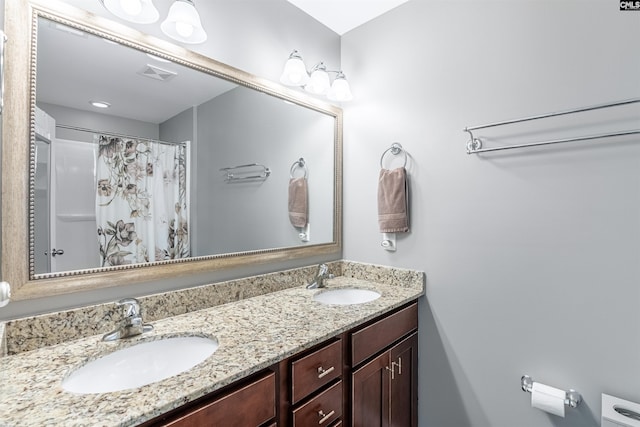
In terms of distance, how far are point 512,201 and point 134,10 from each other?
1.72 meters

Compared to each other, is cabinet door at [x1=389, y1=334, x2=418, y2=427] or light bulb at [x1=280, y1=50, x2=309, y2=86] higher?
light bulb at [x1=280, y1=50, x2=309, y2=86]

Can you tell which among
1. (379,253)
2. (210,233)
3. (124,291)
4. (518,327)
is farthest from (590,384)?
(124,291)

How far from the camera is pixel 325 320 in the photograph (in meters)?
1.24

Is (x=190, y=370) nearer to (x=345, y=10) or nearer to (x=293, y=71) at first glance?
(x=293, y=71)

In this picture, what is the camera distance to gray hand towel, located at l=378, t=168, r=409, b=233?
1727mm

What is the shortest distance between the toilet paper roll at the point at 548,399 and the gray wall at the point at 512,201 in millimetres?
50

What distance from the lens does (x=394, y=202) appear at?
68.6 inches

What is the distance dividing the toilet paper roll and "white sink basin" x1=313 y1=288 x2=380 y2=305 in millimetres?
778

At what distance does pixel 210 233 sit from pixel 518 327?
1.48 meters

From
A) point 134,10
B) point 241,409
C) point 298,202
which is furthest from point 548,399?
point 134,10

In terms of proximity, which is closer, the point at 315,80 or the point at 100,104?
the point at 100,104

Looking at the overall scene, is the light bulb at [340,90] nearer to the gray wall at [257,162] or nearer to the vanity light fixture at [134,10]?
the gray wall at [257,162]

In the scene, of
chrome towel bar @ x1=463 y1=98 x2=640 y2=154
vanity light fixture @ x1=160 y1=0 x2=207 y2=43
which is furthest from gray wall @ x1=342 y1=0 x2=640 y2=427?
vanity light fixture @ x1=160 y1=0 x2=207 y2=43

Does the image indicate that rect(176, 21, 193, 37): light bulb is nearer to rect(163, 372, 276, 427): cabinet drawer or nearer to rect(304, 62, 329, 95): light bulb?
rect(304, 62, 329, 95): light bulb
